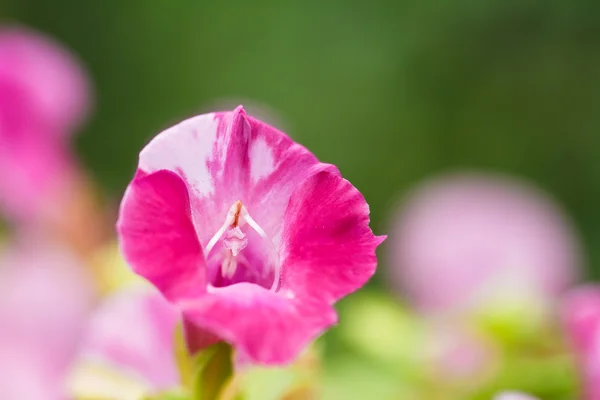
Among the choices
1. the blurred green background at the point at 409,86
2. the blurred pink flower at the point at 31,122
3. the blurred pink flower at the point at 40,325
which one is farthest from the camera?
the blurred green background at the point at 409,86

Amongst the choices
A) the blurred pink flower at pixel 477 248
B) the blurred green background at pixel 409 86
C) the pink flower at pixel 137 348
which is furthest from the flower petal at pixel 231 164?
the blurred green background at pixel 409 86

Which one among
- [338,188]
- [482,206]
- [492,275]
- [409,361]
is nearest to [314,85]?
[482,206]

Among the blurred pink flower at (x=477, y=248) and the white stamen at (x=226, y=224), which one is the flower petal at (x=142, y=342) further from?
the blurred pink flower at (x=477, y=248)

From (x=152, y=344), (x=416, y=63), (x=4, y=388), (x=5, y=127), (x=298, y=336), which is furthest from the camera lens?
(x=416, y=63)

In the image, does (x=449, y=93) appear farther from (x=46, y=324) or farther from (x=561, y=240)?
(x=46, y=324)

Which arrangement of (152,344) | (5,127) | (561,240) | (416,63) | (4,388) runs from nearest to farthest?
(152,344) < (4,388) < (5,127) < (561,240) < (416,63)

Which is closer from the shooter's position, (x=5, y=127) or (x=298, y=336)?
(x=298, y=336)

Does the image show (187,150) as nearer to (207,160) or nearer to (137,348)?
(207,160)
